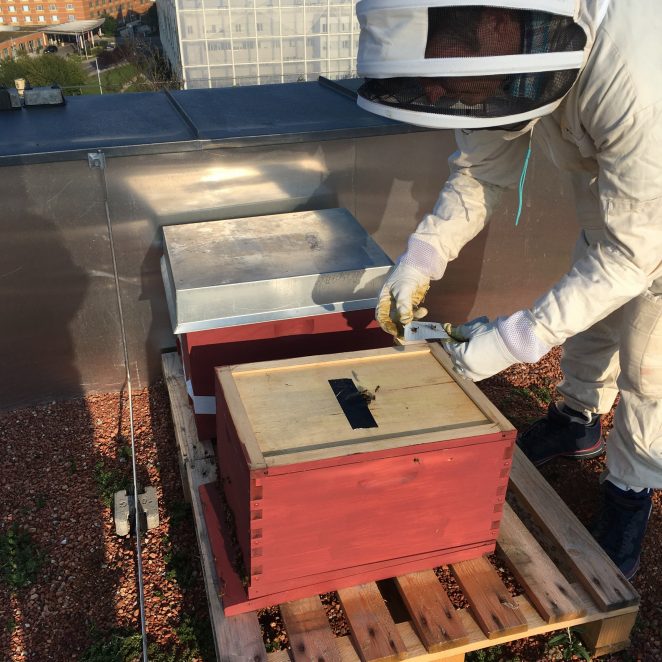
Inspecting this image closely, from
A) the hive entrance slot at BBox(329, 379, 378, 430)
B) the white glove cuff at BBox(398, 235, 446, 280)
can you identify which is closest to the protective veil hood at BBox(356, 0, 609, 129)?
the white glove cuff at BBox(398, 235, 446, 280)

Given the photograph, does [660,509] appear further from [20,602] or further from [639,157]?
[20,602]

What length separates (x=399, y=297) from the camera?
82.3 inches

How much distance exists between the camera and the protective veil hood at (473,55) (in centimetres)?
146

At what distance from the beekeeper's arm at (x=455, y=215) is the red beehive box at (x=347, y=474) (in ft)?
0.79

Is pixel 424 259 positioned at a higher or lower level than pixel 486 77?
lower

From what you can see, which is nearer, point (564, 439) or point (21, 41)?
point (564, 439)

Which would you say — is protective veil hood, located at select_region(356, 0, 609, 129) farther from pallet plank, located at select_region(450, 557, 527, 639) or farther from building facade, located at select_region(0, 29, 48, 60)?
building facade, located at select_region(0, 29, 48, 60)

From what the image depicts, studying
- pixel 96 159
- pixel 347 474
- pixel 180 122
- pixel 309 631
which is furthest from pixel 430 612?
pixel 180 122

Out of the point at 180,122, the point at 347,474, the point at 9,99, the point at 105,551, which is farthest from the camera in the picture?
the point at 9,99

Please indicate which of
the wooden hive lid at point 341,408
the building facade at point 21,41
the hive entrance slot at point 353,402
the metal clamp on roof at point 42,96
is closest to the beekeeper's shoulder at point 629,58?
the wooden hive lid at point 341,408

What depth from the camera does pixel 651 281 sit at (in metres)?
1.88

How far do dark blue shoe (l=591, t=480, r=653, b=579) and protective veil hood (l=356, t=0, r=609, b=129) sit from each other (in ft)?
4.47

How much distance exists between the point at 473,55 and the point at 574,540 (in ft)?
5.07

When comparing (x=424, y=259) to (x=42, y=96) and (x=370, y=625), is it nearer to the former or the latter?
(x=370, y=625)
